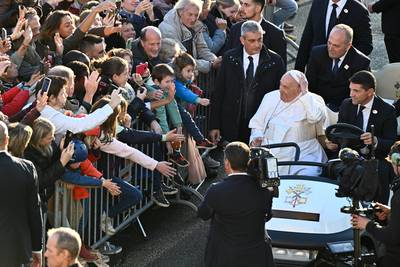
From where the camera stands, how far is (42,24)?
12492 mm

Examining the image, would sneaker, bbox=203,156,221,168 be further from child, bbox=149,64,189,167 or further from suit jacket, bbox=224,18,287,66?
child, bbox=149,64,189,167

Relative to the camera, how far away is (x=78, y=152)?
9.54m

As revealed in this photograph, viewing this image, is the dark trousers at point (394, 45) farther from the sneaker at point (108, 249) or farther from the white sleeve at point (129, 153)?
the sneaker at point (108, 249)

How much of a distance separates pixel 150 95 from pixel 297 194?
2.19 m

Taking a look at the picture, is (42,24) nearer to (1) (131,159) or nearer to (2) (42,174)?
(1) (131,159)

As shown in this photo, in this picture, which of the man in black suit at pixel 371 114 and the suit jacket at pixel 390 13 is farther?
the suit jacket at pixel 390 13

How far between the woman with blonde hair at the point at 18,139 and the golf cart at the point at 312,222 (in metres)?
2.45

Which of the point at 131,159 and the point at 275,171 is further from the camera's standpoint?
the point at 131,159

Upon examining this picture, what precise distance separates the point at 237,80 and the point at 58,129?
3459 millimetres

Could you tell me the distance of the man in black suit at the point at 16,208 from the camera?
27.1 ft

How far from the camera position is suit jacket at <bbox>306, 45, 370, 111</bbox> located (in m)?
13.0

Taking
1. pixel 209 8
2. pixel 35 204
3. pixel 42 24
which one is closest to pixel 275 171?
pixel 35 204

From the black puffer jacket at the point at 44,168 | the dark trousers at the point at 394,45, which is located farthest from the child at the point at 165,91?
the dark trousers at the point at 394,45

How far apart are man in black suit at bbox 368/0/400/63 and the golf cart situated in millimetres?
5856
